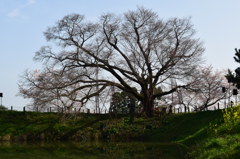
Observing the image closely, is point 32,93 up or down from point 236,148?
up

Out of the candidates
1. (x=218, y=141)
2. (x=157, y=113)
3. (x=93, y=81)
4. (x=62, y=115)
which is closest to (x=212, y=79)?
(x=157, y=113)

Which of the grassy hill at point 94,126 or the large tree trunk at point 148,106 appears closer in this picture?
the grassy hill at point 94,126

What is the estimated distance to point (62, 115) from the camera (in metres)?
40.4

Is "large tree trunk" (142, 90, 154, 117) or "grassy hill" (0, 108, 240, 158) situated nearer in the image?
"grassy hill" (0, 108, 240, 158)

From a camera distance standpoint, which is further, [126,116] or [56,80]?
[126,116]

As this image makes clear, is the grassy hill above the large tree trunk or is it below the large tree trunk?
below

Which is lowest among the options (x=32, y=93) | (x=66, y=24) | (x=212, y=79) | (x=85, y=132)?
(x=85, y=132)

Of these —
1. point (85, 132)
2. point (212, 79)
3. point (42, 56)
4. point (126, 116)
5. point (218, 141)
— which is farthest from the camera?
point (212, 79)

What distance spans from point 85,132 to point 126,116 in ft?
23.9

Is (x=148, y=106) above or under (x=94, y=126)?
above

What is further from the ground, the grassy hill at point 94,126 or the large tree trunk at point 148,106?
the large tree trunk at point 148,106

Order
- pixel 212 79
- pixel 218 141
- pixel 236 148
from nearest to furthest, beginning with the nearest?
pixel 236 148, pixel 218 141, pixel 212 79

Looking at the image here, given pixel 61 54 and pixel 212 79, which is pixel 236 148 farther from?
pixel 212 79

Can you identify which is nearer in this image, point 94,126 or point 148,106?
point 94,126
